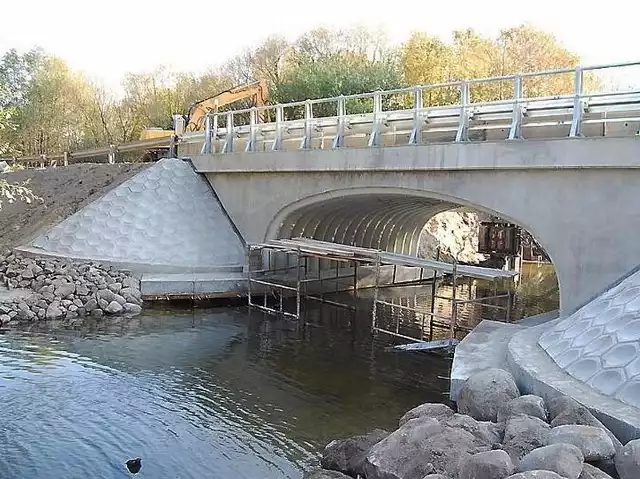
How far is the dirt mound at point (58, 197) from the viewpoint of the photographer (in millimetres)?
20938

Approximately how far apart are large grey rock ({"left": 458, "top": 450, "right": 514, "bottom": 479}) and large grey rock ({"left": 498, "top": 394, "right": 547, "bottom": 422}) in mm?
1591

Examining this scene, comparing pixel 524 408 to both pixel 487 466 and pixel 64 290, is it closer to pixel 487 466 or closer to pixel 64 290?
pixel 487 466

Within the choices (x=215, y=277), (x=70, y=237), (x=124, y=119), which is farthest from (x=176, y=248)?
(x=124, y=119)

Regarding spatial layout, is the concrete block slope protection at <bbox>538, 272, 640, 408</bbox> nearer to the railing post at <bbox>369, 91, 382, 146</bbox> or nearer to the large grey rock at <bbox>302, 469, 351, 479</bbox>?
the large grey rock at <bbox>302, 469, 351, 479</bbox>

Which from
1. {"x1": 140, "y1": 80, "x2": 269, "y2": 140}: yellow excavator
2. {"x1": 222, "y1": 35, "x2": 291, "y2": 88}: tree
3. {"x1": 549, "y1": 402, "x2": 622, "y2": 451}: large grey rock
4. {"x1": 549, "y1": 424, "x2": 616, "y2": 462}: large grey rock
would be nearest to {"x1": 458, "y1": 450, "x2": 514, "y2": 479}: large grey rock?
{"x1": 549, "y1": 424, "x2": 616, "y2": 462}: large grey rock

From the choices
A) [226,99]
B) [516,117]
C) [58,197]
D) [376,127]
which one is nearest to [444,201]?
[376,127]

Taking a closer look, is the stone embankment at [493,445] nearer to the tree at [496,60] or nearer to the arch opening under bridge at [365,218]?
the arch opening under bridge at [365,218]

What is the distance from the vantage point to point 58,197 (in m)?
23.0

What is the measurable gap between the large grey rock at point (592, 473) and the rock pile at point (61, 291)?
12.8 m

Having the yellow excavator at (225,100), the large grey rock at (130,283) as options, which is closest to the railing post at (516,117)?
the large grey rock at (130,283)

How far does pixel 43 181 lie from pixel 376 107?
15.9 metres

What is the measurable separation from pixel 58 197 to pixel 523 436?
19905 mm

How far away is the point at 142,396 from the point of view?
1084 centimetres

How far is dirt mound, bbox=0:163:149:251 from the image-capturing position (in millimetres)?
20938
